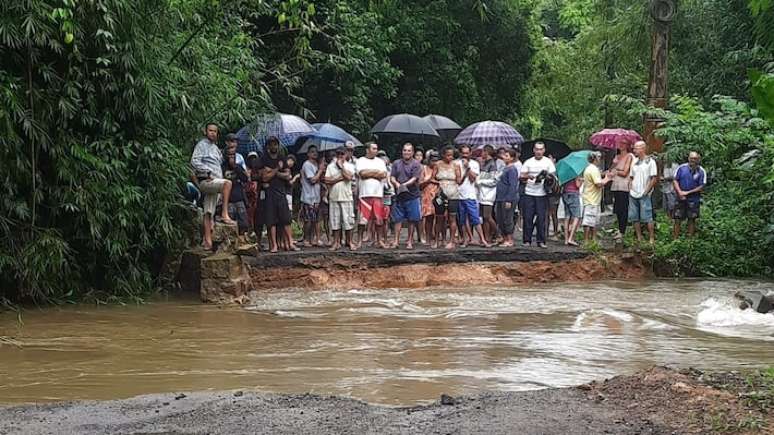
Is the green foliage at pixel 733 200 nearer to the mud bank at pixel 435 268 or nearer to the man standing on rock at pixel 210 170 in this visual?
the mud bank at pixel 435 268

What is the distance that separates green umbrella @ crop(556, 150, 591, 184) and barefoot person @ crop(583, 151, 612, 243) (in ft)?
0.53

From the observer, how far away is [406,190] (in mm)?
15258

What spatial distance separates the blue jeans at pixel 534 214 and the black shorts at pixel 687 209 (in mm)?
2218

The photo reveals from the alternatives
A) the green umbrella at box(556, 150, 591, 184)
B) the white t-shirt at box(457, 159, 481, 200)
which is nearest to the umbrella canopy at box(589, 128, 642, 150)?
the green umbrella at box(556, 150, 591, 184)

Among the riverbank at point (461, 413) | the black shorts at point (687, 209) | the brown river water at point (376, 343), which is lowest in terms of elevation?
the brown river water at point (376, 343)

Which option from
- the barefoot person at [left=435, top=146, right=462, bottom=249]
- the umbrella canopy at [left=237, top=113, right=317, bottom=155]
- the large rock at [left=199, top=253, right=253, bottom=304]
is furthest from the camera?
the barefoot person at [left=435, top=146, right=462, bottom=249]

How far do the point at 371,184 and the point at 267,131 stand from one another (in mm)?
2227

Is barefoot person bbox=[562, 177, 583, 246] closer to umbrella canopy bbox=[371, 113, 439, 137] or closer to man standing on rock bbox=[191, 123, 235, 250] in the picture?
umbrella canopy bbox=[371, 113, 439, 137]

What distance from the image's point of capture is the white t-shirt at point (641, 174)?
15.0 metres

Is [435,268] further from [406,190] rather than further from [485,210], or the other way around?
[485,210]

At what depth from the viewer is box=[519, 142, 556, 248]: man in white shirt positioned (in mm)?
15469

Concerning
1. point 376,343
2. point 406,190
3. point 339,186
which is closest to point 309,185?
point 339,186

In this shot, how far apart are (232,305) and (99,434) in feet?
22.7

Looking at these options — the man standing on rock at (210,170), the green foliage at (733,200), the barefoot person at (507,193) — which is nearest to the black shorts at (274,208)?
the man standing on rock at (210,170)
